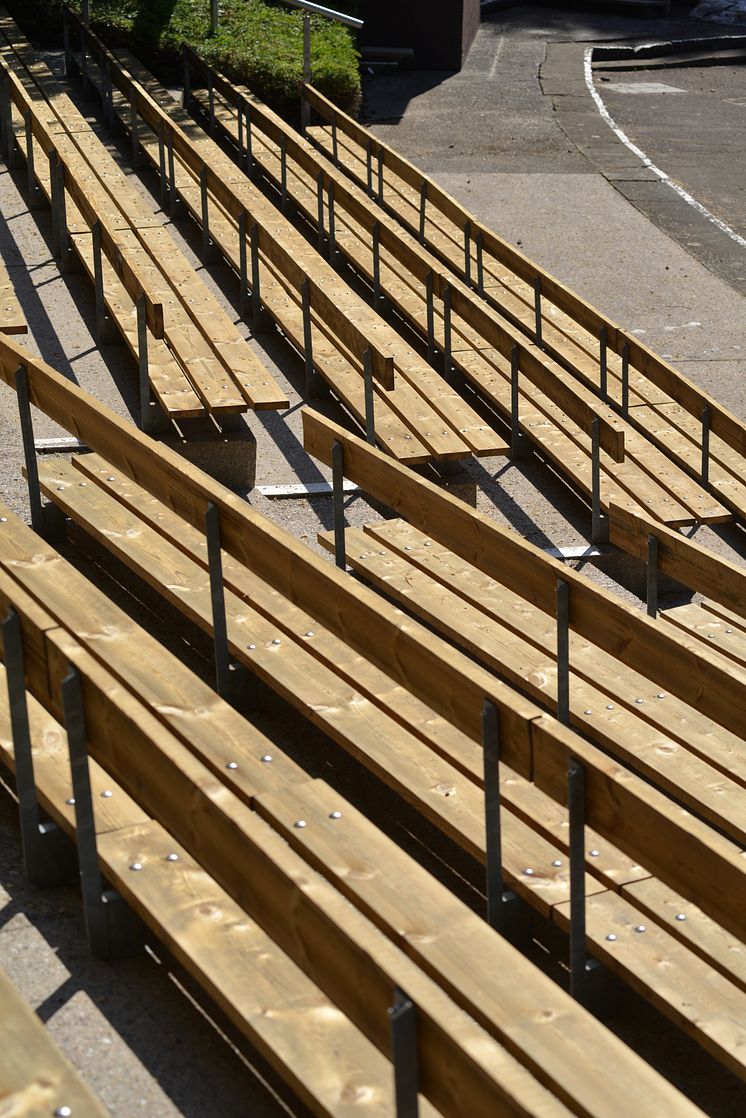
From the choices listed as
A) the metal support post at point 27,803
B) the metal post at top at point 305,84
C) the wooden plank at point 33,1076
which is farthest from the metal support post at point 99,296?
the wooden plank at point 33,1076

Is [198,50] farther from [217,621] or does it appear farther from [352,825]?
[352,825]

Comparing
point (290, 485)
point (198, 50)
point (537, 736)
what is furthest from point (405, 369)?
point (198, 50)

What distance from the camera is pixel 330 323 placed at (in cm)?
795

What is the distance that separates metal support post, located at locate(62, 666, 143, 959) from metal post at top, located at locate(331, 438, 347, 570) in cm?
214

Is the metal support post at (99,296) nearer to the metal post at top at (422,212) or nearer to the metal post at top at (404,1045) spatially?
the metal post at top at (422,212)

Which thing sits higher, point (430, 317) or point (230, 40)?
point (230, 40)

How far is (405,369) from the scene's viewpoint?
834cm

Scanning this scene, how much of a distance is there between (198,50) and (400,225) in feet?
13.8

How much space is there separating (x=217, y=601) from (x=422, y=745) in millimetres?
808

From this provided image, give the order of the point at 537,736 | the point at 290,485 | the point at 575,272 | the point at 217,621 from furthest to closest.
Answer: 1. the point at 575,272
2. the point at 290,485
3. the point at 217,621
4. the point at 537,736

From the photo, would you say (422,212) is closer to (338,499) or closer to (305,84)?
(305,84)

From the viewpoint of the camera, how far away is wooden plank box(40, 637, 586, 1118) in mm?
2086

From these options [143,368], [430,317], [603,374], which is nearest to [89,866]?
[143,368]

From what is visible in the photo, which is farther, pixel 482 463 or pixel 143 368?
pixel 482 463
